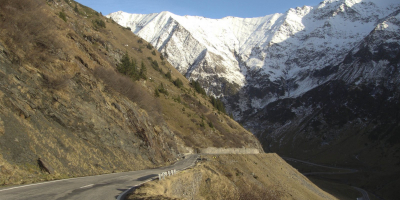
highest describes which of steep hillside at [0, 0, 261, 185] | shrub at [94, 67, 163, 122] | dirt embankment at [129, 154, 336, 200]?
shrub at [94, 67, 163, 122]

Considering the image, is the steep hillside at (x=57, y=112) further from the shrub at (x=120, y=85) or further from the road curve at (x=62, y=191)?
the road curve at (x=62, y=191)

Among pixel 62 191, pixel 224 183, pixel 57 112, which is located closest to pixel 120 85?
pixel 57 112

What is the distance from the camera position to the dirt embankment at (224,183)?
61.0 ft

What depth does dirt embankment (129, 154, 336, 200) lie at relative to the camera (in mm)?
18608

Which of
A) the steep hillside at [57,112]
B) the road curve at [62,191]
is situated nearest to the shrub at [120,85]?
the steep hillside at [57,112]

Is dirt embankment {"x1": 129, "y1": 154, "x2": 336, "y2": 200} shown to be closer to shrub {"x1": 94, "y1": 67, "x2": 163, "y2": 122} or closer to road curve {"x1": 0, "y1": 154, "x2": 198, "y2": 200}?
road curve {"x1": 0, "y1": 154, "x2": 198, "y2": 200}

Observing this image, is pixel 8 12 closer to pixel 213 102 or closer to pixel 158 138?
pixel 158 138

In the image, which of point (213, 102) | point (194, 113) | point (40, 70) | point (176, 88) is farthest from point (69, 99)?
point (213, 102)

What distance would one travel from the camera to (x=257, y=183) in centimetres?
4103

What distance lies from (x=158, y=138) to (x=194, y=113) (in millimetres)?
37372

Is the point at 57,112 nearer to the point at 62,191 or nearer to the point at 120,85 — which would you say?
the point at 62,191

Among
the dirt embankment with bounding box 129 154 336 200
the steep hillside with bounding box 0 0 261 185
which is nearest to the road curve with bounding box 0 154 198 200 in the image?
the dirt embankment with bounding box 129 154 336 200

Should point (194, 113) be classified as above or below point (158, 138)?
above

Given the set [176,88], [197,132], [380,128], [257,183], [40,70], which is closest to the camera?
[40,70]
